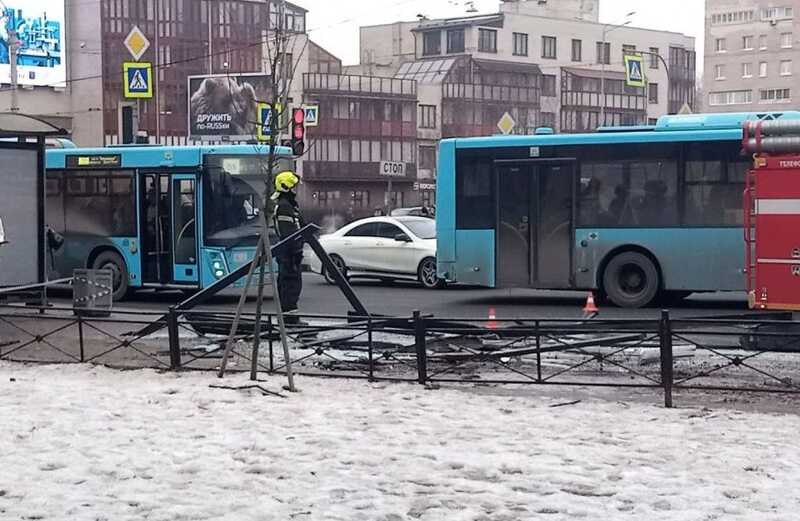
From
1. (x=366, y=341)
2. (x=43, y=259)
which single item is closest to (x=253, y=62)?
(x=43, y=259)

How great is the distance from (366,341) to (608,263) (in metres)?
7.87

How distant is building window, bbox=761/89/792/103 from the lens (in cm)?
10457

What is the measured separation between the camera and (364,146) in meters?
78.6

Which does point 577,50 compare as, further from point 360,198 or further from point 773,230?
point 773,230

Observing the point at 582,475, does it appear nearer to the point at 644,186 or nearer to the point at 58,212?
the point at 644,186

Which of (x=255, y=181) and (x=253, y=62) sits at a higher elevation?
(x=253, y=62)

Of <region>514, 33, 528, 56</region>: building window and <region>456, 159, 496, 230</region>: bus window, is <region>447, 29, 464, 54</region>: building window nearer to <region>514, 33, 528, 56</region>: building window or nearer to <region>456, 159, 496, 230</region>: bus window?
<region>514, 33, 528, 56</region>: building window

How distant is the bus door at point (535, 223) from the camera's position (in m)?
18.1

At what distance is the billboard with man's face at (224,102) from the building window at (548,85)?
3640 cm

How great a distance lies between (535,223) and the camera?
1825cm

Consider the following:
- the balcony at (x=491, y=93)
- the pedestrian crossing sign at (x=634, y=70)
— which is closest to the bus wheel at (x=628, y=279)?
the pedestrian crossing sign at (x=634, y=70)

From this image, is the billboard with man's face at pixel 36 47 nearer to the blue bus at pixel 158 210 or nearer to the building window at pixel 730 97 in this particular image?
the blue bus at pixel 158 210

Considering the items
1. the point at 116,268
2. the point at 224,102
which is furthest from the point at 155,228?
the point at 224,102

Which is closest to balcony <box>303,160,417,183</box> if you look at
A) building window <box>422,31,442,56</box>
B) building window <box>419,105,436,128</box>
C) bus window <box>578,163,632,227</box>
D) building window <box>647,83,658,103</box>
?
building window <box>419,105,436,128</box>
